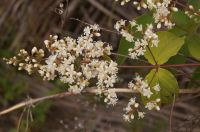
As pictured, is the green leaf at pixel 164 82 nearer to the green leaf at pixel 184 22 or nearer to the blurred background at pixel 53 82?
the green leaf at pixel 184 22

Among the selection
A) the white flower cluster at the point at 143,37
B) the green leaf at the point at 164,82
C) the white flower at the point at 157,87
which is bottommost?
the white flower at the point at 157,87

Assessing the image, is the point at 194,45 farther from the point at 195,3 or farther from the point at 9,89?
the point at 9,89

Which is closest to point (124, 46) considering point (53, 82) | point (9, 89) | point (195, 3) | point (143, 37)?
point (143, 37)

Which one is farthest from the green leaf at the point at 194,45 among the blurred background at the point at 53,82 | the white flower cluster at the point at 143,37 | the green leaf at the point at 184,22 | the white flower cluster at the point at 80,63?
the blurred background at the point at 53,82

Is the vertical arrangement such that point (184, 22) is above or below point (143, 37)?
above

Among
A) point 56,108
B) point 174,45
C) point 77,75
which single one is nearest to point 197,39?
point 174,45

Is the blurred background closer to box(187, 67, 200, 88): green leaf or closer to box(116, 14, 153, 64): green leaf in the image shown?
box(187, 67, 200, 88): green leaf
